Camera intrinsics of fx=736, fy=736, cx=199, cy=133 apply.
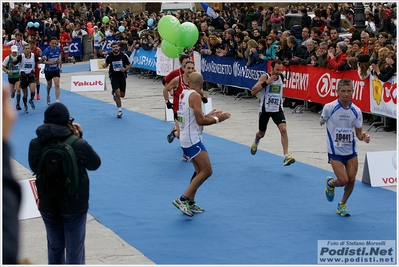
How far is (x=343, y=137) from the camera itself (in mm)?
9547

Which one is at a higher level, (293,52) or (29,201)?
(293,52)

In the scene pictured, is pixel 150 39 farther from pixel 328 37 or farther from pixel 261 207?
pixel 261 207

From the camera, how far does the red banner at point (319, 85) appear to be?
16.6 meters

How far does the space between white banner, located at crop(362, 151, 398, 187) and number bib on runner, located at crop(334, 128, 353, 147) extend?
5.63 ft

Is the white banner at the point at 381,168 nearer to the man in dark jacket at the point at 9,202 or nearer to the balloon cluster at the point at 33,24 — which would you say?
the man in dark jacket at the point at 9,202

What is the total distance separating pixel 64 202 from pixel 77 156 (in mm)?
451

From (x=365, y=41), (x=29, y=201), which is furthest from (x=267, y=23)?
(x=29, y=201)

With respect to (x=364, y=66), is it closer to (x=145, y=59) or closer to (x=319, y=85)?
(x=319, y=85)

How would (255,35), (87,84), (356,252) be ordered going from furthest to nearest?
(87,84), (255,35), (356,252)

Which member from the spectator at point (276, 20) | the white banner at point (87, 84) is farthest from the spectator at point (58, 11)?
the white banner at point (87, 84)

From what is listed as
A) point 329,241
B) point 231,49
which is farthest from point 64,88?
point 329,241

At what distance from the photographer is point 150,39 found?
28.8 m

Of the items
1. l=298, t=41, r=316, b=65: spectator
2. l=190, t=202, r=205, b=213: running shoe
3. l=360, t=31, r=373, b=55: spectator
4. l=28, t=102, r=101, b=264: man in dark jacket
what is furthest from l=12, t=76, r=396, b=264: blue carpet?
l=360, t=31, r=373, b=55: spectator

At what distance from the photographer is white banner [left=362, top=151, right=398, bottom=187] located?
11.1 metres
